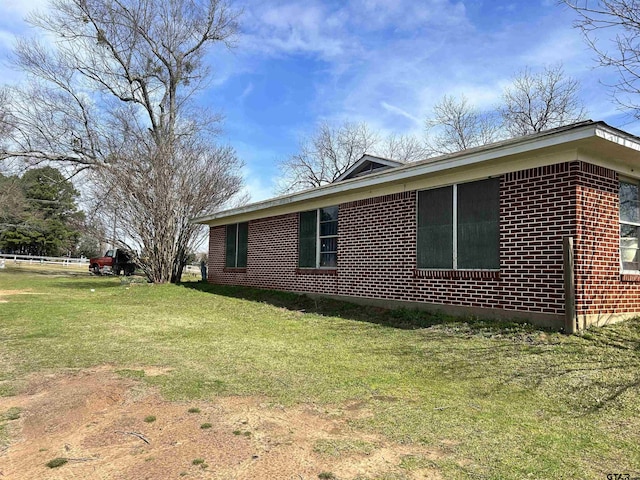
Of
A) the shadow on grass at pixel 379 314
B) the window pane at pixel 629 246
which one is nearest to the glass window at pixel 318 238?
the shadow on grass at pixel 379 314

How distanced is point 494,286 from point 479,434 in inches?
176

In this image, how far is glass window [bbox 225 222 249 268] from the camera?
15.1m

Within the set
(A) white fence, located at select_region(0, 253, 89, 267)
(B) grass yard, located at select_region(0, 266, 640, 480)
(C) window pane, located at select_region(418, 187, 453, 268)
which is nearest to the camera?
(B) grass yard, located at select_region(0, 266, 640, 480)

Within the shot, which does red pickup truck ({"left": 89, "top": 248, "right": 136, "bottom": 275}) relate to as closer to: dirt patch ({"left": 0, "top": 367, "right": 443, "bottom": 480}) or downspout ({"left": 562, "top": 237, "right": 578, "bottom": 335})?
dirt patch ({"left": 0, "top": 367, "right": 443, "bottom": 480})

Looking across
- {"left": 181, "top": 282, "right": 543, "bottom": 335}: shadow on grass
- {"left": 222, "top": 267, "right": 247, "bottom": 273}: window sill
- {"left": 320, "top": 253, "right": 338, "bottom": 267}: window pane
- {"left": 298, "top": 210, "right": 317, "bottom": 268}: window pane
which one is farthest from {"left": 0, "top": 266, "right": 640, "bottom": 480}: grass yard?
{"left": 222, "top": 267, "right": 247, "bottom": 273}: window sill

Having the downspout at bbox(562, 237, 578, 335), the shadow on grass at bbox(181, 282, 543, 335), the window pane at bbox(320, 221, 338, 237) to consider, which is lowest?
the shadow on grass at bbox(181, 282, 543, 335)

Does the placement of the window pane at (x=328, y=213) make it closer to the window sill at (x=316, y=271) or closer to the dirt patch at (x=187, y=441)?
the window sill at (x=316, y=271)

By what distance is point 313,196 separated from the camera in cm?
1123

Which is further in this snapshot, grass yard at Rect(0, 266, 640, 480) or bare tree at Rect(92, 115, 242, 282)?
bare tree at Rect(92, 115, 242, 282)

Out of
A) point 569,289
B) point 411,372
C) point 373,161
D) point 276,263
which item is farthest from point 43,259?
point 569,289

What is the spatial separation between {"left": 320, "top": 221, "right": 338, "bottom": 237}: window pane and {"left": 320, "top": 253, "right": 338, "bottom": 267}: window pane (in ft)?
1.77

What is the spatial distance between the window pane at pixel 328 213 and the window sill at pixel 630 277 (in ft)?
19.9

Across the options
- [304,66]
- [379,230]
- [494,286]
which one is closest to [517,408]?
[494,286]

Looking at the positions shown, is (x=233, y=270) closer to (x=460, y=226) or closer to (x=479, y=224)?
(x=460, y=226)
